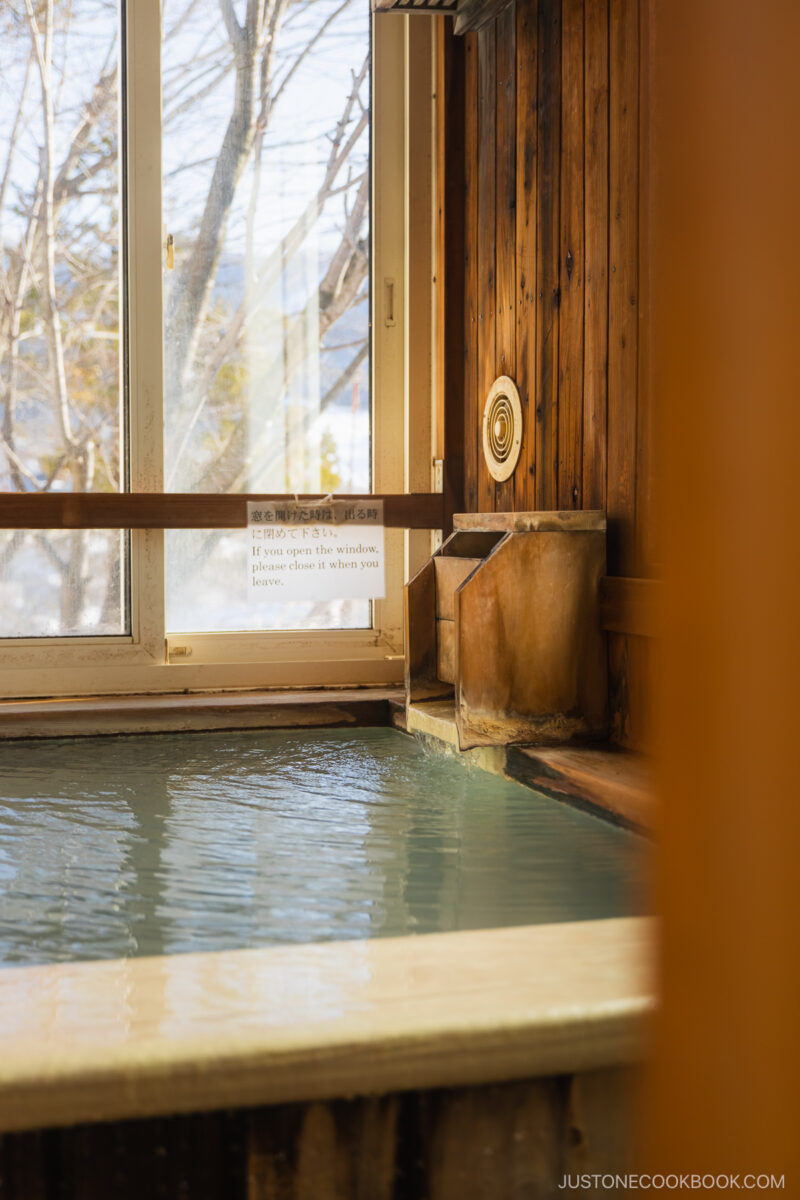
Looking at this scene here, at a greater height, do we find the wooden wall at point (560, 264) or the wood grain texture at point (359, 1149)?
the wooden wall at point (560, 264)

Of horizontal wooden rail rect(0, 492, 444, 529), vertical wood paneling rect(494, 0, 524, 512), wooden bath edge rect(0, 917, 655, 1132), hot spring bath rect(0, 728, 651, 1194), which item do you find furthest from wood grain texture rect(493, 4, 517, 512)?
wooden bath edge rect(0, 917, 655, 1132)

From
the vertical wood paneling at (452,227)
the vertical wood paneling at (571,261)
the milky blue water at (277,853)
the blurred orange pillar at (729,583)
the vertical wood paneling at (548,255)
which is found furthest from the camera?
the vertical wood paneling at (452,227)

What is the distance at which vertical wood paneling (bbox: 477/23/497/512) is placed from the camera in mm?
3209

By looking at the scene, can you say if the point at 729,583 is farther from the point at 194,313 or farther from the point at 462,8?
the point at 194,313

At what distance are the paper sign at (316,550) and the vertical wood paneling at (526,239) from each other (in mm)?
665

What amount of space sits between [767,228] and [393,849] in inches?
57.8

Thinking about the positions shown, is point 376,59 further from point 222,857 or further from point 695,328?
point 695,328

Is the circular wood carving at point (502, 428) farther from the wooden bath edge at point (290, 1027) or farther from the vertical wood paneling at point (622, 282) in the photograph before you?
the wooden bath edge at point (290, 1027)

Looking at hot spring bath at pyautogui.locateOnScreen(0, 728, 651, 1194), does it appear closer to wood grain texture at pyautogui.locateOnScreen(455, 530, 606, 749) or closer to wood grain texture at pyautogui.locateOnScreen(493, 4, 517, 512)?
wood grain texture at pyautogui.locateOnScreen(455, 530, 606, 749)

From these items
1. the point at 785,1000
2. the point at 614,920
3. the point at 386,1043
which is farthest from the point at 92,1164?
the point at 785,1000

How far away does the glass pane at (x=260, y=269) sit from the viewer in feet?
11.4

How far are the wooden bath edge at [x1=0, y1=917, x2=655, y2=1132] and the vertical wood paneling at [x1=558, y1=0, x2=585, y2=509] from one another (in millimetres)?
1718

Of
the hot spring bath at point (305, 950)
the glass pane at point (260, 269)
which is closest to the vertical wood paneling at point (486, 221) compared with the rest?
the glass pane at point (260, 269)

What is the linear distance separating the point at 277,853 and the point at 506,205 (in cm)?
209
